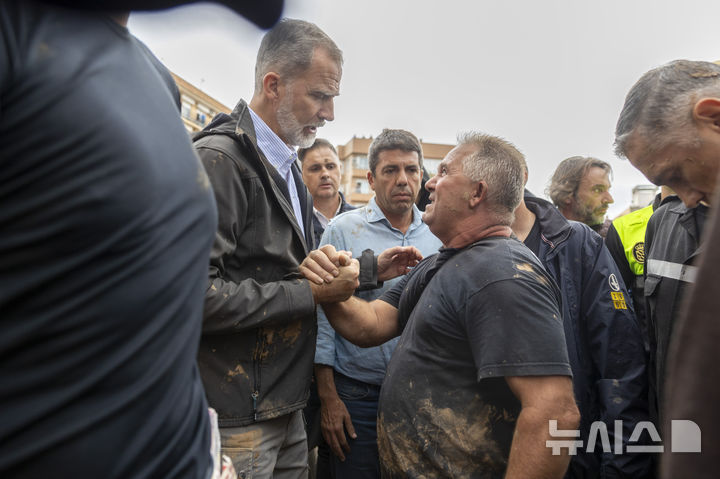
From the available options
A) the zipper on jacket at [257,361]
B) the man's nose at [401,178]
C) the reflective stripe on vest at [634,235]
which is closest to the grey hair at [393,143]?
the man's nose at [401,178]

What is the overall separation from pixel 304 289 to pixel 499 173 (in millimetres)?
1199

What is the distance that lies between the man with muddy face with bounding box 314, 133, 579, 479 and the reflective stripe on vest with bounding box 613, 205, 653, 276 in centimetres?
177

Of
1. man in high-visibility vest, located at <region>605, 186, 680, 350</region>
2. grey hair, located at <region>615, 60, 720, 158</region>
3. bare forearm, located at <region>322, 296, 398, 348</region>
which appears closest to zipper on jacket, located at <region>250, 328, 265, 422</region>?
bare forearm, located at <region>322, 296, 398, 348</region>

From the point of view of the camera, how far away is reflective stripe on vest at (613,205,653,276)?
138 inches

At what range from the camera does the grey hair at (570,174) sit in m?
4.43

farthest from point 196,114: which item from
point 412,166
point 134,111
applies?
point 134,111

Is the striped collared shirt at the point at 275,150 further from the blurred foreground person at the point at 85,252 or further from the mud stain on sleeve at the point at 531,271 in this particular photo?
the blurred foreground person at the point at 85,252

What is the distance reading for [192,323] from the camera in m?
0.82

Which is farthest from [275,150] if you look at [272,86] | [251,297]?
[251,297]

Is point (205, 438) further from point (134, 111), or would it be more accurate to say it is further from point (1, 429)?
point (134, 111)

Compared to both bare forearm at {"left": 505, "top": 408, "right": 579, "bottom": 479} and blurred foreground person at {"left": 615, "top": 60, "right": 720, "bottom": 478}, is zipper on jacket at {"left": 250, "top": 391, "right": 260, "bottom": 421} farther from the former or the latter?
blurred foreground person at {"left": 615, "top": 60, "right": 720, "bottom": 478}

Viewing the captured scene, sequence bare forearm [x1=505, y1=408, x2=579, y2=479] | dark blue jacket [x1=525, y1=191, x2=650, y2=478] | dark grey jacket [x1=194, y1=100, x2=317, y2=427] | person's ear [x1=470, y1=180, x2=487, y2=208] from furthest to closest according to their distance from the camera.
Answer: dark blue jacket [x1=525, y1=191, x2=650, y2=478] → person's ear [x1=470, y1=180, x2=487, y2=208] → dark grey jacket [x1=194, y1=100, x2=317, y2=427] → bare forearm [x1=505, y1=408, x2=579, y2=479]

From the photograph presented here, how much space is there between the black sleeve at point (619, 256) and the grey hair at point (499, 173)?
175 cm

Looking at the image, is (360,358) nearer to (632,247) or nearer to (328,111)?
(328,111)
